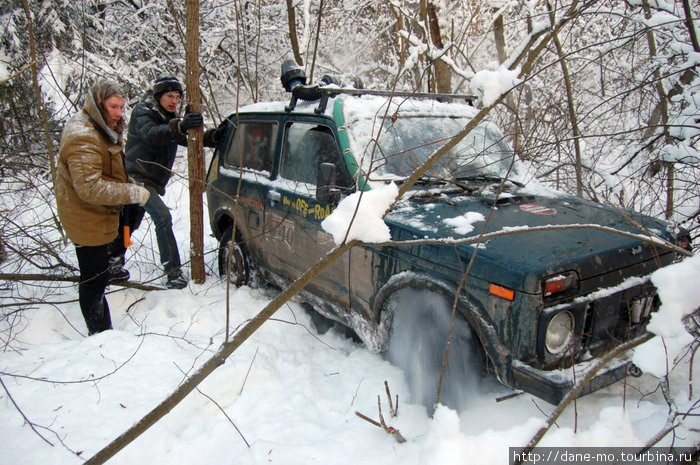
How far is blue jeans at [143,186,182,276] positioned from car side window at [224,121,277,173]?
0.73 meters

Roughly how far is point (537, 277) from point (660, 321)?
1.75ft

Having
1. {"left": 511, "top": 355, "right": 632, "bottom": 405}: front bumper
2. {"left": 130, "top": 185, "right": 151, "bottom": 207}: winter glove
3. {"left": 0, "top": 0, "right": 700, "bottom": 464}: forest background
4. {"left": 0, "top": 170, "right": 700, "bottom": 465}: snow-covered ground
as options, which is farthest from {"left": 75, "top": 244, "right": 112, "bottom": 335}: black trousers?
{"left": 511, "top": 355, "right": 632, "bottom": 405}: front bumper

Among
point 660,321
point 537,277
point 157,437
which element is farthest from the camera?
point 157,437

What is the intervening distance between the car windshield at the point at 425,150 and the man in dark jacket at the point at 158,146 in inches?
70.0

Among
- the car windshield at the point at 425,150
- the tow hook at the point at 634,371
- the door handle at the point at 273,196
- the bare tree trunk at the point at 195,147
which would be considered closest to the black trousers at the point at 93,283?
the bare tree trunk at the point at 195,147

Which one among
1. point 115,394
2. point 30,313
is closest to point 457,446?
point 115,394

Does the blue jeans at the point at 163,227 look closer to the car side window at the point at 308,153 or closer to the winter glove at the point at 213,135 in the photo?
the winter glove at the point at 213,135

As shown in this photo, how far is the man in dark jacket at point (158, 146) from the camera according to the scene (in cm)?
413

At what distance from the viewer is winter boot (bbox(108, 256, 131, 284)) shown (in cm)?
386

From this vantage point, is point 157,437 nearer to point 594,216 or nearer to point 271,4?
point 594,216

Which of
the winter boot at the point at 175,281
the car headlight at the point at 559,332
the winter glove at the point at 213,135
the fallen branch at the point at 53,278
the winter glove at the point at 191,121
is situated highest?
the winter glove at the point at 191,121

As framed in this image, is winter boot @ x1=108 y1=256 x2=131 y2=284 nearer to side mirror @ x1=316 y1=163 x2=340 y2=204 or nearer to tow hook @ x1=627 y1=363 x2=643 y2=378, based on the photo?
side mirror @ x1=316 y1=163 x2=340 y2=204

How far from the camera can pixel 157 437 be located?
7.80ft

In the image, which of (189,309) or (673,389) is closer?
(673,389)
